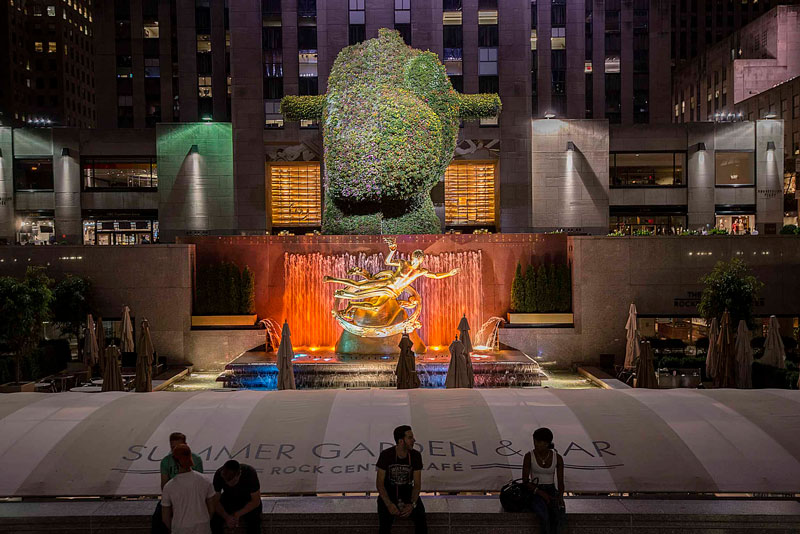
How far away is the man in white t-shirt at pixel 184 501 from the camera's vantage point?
254 inches

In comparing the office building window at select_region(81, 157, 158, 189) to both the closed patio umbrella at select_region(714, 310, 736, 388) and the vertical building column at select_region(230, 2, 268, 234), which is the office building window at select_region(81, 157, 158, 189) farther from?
the closed patio umbrella at select_region(714, 310, 736, 388)

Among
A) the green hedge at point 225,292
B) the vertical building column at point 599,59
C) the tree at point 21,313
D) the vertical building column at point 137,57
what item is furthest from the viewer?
the vertical building column at point 599,59

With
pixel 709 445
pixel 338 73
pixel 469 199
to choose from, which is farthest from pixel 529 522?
pixel 469 199

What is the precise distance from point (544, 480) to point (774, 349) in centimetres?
1228

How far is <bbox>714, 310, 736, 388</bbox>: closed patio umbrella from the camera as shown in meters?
15.7

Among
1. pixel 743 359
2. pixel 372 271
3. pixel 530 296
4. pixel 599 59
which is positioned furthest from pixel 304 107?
pixel 599 59

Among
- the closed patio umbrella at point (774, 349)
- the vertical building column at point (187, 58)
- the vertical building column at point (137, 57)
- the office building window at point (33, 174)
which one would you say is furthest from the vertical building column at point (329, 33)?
the closed patio umbrella at point (774, 349)

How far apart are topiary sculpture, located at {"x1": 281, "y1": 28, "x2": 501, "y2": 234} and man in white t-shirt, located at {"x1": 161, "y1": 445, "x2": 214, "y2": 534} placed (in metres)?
14.2

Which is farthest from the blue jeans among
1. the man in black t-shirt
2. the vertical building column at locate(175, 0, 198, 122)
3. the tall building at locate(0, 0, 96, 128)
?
the tall building at locate(0, 0, 96, 128)

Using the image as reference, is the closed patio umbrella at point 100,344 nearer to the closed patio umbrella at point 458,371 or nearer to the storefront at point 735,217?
the closed patio umbrella at point 458,371

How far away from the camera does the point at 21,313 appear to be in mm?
17281

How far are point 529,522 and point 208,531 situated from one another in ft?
10.9

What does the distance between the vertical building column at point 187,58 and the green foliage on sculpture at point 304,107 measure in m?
19.8

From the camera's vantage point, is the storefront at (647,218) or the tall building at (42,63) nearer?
the storefront at (647,218)
